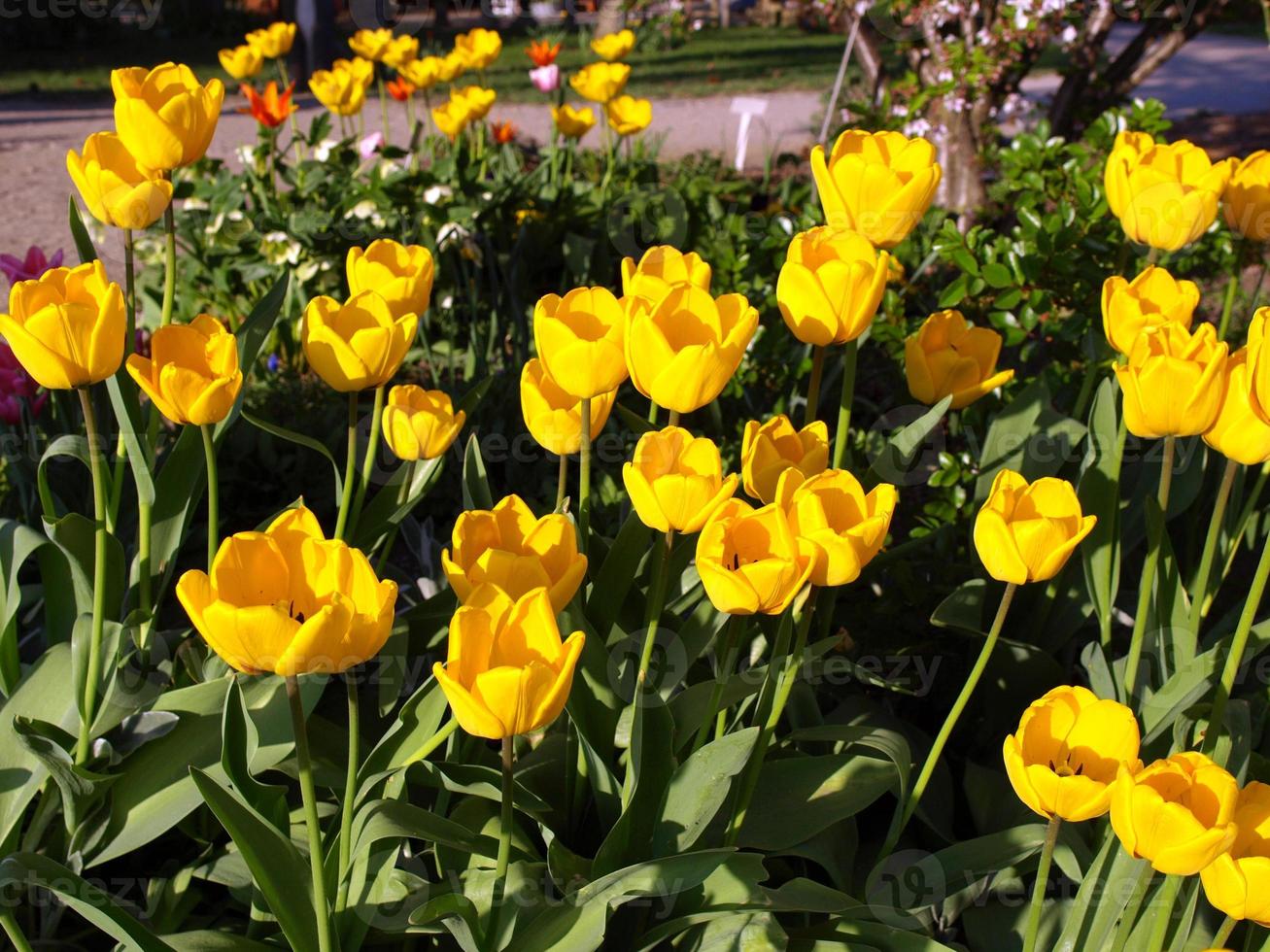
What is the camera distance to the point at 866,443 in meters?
2.52

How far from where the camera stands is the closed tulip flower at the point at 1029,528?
126cm

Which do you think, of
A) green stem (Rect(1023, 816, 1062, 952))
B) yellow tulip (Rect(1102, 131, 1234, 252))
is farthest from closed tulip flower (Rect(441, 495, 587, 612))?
yellow tulip (Rect(1102, 131, 1234, 252))

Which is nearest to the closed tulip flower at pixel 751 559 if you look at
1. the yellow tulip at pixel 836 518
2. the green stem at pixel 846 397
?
the yellow tulip at pixel 836 518

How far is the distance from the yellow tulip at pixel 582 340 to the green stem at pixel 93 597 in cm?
52

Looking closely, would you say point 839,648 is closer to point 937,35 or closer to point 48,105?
point 937,35

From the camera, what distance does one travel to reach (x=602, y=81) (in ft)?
11.8

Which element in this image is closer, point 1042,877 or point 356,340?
point 1042,877

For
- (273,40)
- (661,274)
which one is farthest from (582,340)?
(273,40)

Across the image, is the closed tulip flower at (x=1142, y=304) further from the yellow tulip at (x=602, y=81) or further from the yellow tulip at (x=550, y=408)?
the yellow tulip at (x=602, y=81)

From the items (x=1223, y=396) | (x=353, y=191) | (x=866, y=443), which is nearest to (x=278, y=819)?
(x=1223, y=396)

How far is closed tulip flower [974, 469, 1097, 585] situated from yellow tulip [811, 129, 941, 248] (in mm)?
407

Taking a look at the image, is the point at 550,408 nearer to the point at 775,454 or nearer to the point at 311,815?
the point at 775,454

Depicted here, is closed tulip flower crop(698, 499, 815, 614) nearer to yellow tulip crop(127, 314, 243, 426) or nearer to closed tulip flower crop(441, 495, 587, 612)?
closed tulip flower crop(441, 495, 587, 612)

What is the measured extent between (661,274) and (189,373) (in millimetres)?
578
